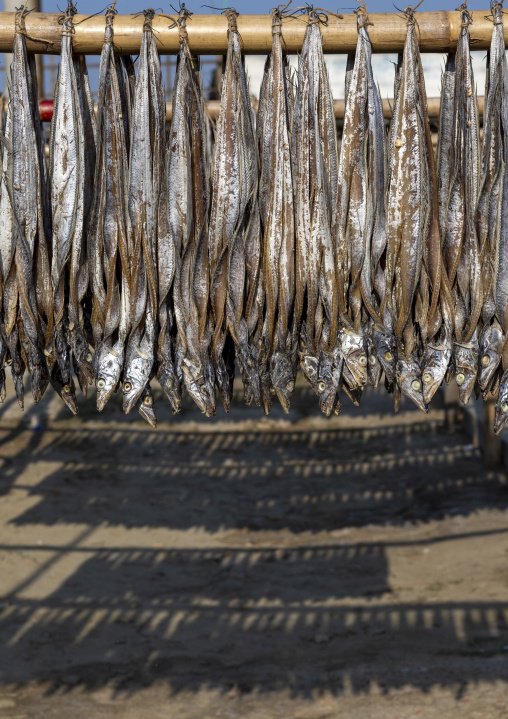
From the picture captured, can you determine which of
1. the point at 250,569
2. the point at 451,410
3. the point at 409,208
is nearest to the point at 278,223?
the point at 409,208

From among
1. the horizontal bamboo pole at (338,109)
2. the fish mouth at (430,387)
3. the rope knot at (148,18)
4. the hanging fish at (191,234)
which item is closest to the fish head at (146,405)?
the hanging fish at (191,234)

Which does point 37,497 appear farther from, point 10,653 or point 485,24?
point 485,24

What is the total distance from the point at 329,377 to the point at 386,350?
0.58 ft

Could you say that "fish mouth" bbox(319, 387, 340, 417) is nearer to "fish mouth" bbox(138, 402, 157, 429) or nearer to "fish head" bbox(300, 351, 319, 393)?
"fish head" bbox(300, 351, 319, 393)

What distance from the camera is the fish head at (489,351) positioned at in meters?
2.08

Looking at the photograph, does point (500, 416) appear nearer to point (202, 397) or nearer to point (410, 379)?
point (410, 379)

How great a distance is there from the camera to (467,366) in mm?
2080

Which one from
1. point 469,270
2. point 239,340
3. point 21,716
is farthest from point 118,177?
point 21,716

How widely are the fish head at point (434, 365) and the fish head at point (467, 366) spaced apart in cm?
4

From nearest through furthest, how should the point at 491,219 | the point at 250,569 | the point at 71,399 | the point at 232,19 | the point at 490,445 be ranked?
the point at 232,19 → the point at 491,219 → the point at 71,399 → the point at 250,569 → the point at 490,445

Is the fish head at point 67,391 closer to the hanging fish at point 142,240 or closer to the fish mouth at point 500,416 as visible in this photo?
the hanging fish at point 142,240

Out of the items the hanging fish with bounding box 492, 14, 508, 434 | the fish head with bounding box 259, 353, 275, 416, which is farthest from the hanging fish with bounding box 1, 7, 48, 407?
the hanging fish with bounding box 492, 14, 508, 434

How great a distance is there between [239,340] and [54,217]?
626mm

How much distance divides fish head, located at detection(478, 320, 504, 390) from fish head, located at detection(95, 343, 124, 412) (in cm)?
103
